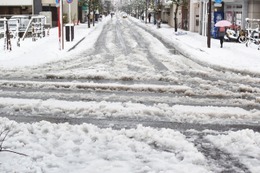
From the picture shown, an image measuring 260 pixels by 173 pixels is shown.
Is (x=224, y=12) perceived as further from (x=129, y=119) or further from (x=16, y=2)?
(x=129, y=119)

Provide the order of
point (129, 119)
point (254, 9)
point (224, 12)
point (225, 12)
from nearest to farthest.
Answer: point (129, 119) < point (254, 9) < point (225, 12) < point (224, 12)

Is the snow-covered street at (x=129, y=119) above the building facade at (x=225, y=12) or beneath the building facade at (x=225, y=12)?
beneath

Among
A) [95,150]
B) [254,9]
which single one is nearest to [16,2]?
[254,9]

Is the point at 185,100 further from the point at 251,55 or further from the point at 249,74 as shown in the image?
the point at 251,55

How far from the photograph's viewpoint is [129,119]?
7570 mm

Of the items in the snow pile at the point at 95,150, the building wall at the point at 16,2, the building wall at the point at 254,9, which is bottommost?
the snow pile at the point at 95,150

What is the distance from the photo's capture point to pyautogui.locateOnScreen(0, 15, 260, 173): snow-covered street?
5.42m

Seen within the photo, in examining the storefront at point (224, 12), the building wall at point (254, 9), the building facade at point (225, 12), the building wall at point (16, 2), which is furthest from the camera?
the building wall at point (16, 2)

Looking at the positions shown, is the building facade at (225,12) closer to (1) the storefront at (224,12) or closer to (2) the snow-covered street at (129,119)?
(1) the storefront at (224,12)

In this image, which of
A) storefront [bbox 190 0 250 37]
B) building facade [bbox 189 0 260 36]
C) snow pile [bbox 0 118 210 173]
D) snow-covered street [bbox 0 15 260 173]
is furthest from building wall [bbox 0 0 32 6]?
snow pile [bbox 0 118 210 173]

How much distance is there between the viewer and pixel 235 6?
1216 inches

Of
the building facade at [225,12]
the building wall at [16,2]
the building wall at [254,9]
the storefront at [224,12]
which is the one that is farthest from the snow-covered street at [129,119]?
the building wall at [16,2]

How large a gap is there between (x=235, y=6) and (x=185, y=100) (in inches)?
919

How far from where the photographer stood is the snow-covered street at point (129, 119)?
17.8 feet
